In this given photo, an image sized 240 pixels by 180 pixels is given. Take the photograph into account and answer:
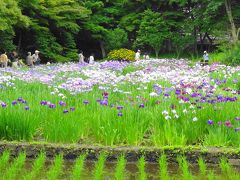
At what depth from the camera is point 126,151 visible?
6.32 m

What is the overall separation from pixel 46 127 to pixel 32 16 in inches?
Answer: 1062

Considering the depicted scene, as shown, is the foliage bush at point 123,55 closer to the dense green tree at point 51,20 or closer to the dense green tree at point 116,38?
the dense green tree at point 51,20

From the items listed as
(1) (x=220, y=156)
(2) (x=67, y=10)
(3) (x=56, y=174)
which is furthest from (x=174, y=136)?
(2) (x=67, y=10)

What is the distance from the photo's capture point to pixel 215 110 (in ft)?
23.1

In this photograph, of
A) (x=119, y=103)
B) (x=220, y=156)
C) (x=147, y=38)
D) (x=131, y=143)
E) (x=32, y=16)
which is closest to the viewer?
(x=220, y=156)

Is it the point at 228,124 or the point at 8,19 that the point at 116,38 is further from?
the point at 228,124

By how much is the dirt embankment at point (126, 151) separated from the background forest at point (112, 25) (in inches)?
780

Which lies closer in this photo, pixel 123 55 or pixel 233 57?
pixel 233 57

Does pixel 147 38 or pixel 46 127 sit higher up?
pixel 147 38

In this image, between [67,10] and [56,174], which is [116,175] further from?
[67,10]

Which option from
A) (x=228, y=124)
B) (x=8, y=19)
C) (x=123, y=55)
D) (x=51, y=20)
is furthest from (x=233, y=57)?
(x=51, y=20)

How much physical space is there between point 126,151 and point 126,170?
0.42m

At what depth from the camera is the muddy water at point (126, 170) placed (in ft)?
18.5

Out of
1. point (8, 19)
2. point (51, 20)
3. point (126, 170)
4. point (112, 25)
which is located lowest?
point (126, 170)
